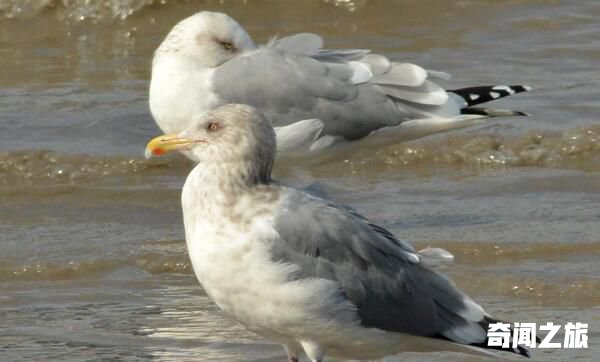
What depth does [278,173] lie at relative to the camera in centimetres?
865

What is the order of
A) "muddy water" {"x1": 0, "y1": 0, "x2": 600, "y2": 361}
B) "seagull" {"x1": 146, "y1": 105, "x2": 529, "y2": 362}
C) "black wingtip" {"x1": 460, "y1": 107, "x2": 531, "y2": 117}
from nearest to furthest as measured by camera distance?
"seagull" {"x1": 146, "y1": 105, "x2": 529, "y2": 362} → "muddy water" {"x1": 0, "y1": 0, "x2": 600, "y2": 361} → "black wingtip" {"x1": 460, "y1": 107, "x2": 531, "y2": 117}

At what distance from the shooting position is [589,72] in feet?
37.1

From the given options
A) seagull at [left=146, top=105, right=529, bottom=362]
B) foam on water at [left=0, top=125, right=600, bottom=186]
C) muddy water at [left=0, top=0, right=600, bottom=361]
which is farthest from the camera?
foam on water at [left=0, top=125, right=600, bottom=186]

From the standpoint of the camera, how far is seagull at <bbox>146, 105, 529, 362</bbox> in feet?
17.8

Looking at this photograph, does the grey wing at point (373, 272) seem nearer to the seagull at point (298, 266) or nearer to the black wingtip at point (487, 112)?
the seagull at point (298, 266)

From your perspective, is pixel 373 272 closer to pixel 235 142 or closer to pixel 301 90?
pixel 235 142

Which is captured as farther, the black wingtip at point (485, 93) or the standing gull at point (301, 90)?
the black wingtip at point (485, 93)

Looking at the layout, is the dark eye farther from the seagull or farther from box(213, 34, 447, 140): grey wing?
the seagull

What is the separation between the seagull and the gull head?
2696 mm

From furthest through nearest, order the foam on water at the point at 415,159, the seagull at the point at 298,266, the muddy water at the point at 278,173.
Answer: the foam on water at the point at 415,159 < the muddy water at the point at 278,173 < the seagull at the point at 298,266

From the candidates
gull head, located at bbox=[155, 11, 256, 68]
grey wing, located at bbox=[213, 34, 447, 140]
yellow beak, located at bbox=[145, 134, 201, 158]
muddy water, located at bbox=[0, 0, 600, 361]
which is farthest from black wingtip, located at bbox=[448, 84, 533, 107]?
yellow beak, located at bbox=[145, 134, 201, 158]

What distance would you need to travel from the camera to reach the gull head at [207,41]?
853 cm

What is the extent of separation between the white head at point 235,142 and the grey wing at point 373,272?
0.61 ft

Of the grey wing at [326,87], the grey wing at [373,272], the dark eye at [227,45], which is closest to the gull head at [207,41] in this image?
the dark eye at [227,45]
